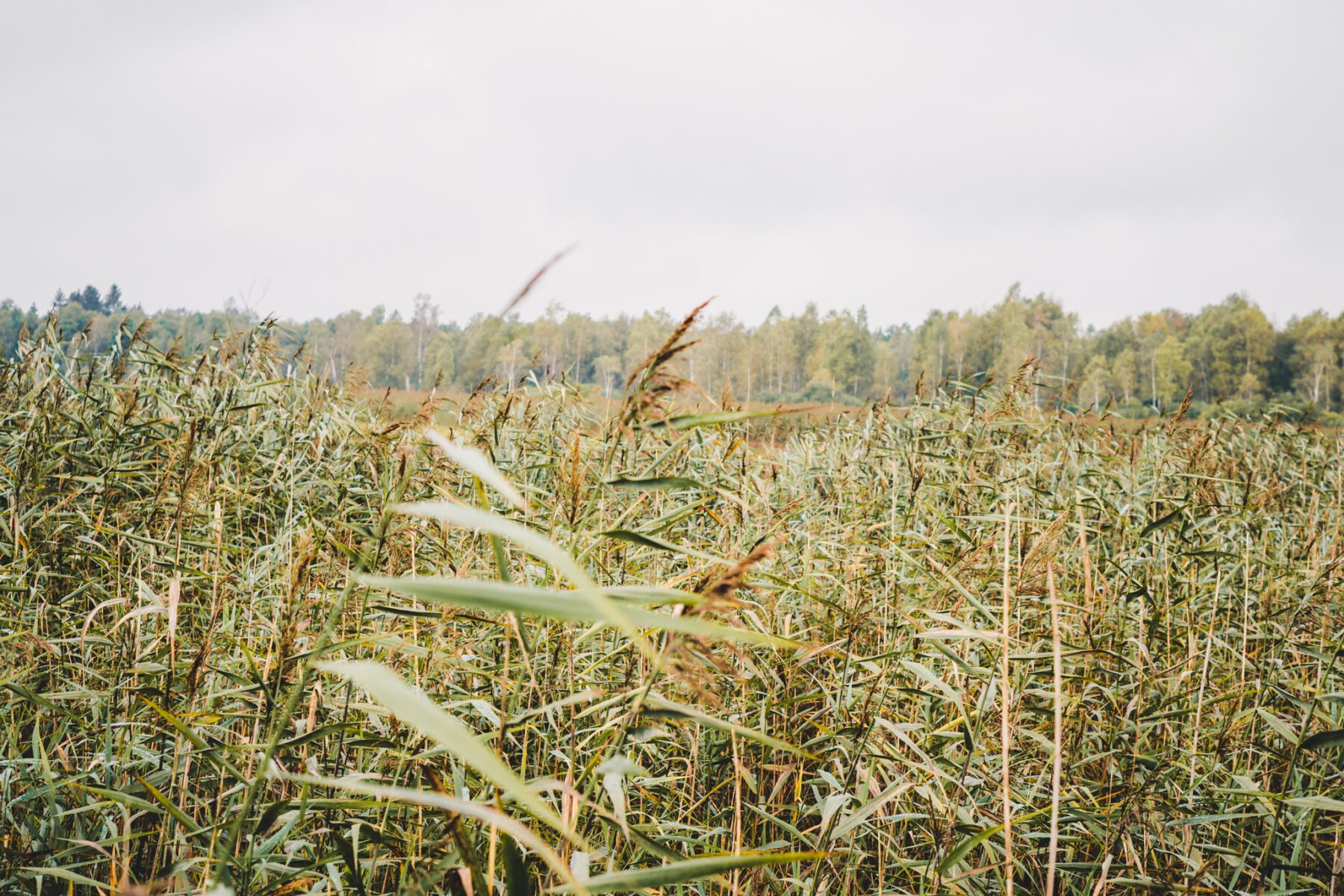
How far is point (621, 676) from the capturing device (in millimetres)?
2438

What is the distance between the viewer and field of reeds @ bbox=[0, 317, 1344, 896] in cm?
114

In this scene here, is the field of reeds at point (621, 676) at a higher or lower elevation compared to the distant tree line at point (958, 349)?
lower

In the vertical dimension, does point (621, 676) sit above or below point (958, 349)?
below

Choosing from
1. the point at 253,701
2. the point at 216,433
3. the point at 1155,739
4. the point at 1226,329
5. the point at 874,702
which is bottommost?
the point at 1155,739

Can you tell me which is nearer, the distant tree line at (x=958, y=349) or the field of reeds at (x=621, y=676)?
the field of reeds at (x=621, y=676)

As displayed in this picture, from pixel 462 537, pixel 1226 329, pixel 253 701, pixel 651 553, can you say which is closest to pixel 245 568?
pixel 462 537

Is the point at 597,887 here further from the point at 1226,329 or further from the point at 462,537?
the point at 1226,329

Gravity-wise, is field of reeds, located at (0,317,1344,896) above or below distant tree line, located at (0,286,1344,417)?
below

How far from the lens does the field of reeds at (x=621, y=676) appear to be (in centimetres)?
114

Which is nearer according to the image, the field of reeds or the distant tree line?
the field of reeds

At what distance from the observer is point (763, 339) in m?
69.6

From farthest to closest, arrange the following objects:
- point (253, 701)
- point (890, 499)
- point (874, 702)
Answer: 1. point (890, 499)
2. point (874, 702)
3. point (253, 701)

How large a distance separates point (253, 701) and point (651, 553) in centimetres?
156

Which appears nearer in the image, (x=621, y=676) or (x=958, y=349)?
(x=621, y=676)
